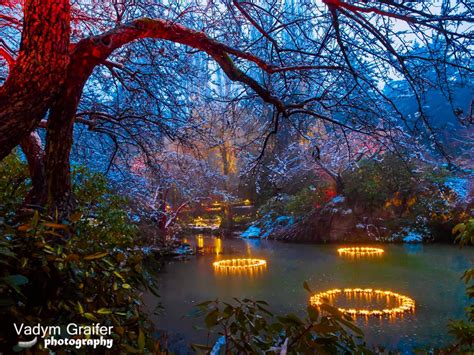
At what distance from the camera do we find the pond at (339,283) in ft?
11.5

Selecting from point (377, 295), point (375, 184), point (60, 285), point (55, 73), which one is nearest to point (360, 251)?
Answer: point (375, 184)

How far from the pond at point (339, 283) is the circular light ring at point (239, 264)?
208mm

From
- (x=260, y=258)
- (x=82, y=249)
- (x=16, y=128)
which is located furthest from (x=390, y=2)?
(x=260, y=258)

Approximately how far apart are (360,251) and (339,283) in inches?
127

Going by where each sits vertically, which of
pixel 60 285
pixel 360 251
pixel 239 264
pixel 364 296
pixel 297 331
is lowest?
pixel 364 296

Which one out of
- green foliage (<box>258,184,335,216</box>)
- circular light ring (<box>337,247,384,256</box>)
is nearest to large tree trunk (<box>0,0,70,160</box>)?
circular light ring (<box>337,247,384,256</box>)

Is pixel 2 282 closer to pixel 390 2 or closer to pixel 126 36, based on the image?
pixel 126 36

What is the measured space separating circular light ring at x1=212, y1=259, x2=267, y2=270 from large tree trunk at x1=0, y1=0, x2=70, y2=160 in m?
5.55

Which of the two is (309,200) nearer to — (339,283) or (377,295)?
(339,283)

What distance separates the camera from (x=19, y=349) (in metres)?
0.76

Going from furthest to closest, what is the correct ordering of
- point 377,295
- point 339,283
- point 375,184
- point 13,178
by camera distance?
point 375,184 → point 339,283 → point 377,295 → point 13,178

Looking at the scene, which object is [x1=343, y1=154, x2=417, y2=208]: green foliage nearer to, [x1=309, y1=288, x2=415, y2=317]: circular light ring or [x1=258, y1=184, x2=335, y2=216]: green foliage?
[x1=258, y1=184, x2=335, y2=216]: green foliage

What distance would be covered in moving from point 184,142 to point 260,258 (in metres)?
5.05

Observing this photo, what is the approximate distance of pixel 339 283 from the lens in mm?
5336
